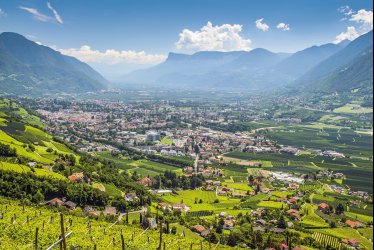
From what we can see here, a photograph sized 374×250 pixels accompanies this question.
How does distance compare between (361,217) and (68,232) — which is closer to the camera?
(68,232)

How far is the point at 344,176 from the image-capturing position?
71.6m

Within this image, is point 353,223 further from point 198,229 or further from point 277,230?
point 198,229

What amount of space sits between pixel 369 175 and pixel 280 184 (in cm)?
2071

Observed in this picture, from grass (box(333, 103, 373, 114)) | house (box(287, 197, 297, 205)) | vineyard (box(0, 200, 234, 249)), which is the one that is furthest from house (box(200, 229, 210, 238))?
grass (box(333, 103, 373, 114))

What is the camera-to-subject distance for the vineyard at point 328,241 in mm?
39562

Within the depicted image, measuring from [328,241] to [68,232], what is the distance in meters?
28.8

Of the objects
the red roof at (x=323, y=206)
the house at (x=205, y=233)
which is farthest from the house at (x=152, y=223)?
the red roof at (x=323, y=206)

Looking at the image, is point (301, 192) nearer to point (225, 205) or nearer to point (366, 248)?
point (225, 205)

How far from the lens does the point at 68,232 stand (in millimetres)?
28719

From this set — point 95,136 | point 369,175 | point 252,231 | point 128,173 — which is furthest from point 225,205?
point 95,136

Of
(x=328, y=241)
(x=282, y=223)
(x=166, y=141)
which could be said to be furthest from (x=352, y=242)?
(x=166, y=141)

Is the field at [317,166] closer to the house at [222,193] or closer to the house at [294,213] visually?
the house at [222,193]

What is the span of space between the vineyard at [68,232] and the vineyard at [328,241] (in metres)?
13.8

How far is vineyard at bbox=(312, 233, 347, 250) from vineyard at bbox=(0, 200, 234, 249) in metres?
13.8
